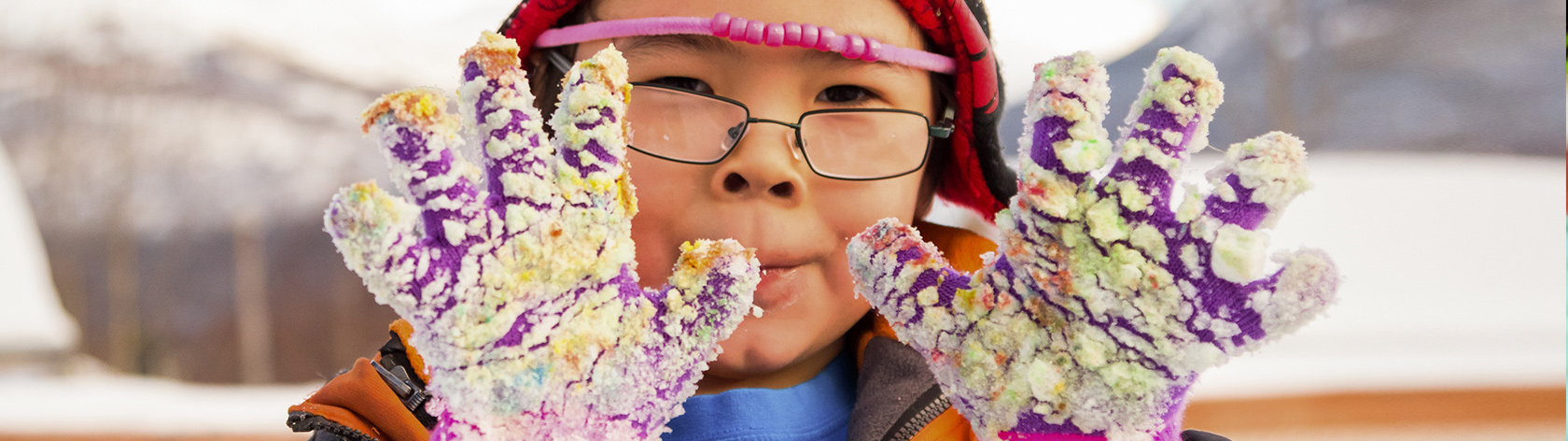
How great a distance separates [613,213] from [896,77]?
383 mm

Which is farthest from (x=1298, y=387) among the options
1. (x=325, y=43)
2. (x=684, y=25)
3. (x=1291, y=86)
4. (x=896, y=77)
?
(x=325, y=43)

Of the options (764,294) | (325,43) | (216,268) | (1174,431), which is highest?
(325,43)

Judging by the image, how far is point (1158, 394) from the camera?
525 millimetres

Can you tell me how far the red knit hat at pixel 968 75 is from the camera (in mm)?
876

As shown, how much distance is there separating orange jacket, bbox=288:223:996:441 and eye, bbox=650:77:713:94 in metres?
0.30

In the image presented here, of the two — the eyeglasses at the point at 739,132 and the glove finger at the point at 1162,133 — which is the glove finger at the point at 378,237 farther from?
the glove finger at the point at 1162,133

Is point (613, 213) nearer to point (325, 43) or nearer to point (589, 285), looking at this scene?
point (589, 285)

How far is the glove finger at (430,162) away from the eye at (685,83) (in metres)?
0.29

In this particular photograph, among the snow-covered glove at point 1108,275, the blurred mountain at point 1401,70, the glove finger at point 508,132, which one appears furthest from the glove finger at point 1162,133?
the blurred mountain at point 1401,70

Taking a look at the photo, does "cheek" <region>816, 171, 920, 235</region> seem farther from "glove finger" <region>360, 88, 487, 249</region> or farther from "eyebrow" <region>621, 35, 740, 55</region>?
"glove finger" <region>360, 88, 487, 249</region>


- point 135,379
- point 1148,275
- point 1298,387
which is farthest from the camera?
point 135,379

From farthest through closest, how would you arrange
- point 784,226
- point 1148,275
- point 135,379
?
point 135,379
point 784,226
point 1148,275

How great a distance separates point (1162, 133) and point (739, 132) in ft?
1.17

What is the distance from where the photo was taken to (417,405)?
2.59ft
